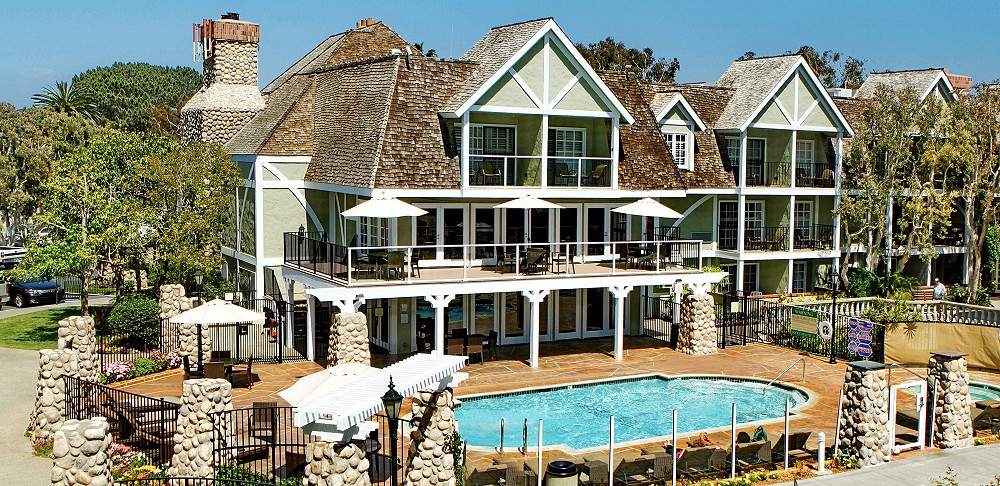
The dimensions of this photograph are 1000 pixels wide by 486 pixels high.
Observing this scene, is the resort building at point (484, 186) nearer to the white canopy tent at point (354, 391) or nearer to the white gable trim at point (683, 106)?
the white gable trim at point (683, 106)

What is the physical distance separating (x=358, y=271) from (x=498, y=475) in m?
10.2

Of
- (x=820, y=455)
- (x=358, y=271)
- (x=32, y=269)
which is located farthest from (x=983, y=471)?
(x=32, y=269)

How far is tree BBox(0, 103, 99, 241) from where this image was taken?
47000mm

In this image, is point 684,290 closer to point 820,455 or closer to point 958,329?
point 958,329

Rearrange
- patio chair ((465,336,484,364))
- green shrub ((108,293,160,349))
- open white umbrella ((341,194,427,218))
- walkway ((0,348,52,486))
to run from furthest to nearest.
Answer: green shrub ((108,293,160,349)), patio chair ((465,336,484,364)), open white umbrella ((341,194,427,218)), walkway ((0,348,52,486))

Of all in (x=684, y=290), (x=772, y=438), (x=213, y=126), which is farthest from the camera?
(x=213, y=126)

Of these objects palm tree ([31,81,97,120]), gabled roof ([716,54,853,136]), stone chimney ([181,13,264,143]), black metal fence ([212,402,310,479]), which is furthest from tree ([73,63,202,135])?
black metal fence ([212,402,310,479])

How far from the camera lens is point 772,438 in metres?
19.1

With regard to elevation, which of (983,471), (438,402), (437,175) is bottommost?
(983,471)

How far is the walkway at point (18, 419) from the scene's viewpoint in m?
17.4

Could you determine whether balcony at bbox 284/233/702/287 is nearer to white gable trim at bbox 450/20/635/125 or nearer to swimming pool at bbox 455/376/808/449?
swimming pool at bbox 455/376/808/449

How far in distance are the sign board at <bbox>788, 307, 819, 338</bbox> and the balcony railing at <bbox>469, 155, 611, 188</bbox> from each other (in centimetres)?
700

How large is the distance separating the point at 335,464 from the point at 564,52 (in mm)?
17389

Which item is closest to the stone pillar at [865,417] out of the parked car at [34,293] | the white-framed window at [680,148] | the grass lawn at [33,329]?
the white-framed window at [680,148]
